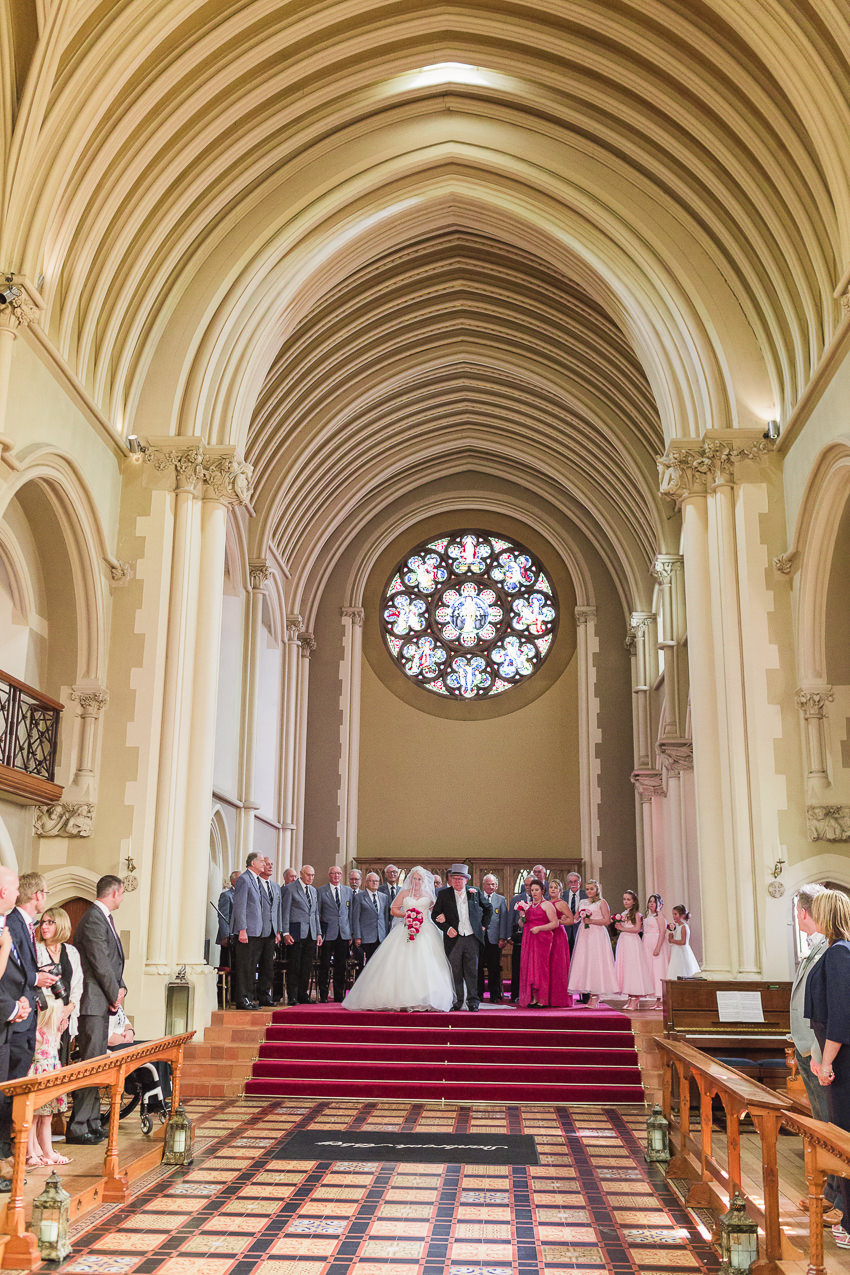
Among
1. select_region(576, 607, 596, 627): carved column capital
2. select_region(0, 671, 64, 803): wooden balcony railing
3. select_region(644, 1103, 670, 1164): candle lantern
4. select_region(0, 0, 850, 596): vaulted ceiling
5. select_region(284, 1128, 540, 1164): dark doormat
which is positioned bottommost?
select_region(284, 1128, 540, 1164): dark doormat

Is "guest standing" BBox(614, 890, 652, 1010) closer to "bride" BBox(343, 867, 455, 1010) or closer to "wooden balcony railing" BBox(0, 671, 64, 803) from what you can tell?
"bride" BBox(343, 867, 455, 1010)

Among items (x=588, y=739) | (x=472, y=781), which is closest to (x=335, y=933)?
(x=472, y=781)

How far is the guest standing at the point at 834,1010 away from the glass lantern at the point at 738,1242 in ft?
1.23

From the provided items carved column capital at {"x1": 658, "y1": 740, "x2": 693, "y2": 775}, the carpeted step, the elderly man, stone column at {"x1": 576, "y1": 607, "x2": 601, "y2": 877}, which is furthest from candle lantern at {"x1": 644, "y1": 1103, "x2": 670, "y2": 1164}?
stone column at {"x1": 576, "y1": 607, "x2": 601, "y2": 877}

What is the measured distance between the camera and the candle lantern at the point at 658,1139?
6129mm

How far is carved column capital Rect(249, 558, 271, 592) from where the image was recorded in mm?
15035

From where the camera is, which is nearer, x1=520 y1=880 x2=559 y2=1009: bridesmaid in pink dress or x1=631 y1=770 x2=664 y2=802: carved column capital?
x1=520 y1=880 x2=559 y2=1009: bridesmaid in pink dress

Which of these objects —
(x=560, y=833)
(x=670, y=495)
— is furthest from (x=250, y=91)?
(x=560, y=833)

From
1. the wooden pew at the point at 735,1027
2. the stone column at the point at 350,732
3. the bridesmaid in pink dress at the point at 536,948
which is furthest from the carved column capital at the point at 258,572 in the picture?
the wooden pew at the point at 735,1027

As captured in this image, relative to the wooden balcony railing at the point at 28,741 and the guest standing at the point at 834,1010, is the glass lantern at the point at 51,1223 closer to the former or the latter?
the guest standing at the point at 834,1010

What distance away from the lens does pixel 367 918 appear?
38.6 ft

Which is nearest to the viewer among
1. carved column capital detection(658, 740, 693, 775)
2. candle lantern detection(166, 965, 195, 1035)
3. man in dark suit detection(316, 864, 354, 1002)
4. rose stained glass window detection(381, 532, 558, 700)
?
candle lantern detection(166, 965, 195, 1035)

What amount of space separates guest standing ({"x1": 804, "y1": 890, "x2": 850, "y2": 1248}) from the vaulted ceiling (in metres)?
5.62

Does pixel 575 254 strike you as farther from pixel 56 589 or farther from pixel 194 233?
pixel 56 589
